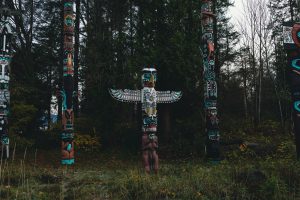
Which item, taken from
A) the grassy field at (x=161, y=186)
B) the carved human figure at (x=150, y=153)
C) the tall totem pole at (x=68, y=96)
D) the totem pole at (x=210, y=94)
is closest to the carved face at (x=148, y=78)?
the carved human figure at (x=150, y=153)

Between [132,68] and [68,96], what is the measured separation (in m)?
3.92

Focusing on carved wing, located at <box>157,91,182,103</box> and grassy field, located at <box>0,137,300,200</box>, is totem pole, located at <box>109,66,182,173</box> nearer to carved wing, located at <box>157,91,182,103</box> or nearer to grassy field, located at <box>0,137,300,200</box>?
carved wing, located at <box>157,91,182,103</box>

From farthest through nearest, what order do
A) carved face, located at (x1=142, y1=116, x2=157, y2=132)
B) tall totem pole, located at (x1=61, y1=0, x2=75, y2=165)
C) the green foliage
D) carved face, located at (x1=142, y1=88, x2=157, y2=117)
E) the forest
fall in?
the green foliage < the forest < tall totem pole, located at (x1=61, y1=0, x2=75, y2=165) < carved face, located at (x1=142, y1=88, x2=157, y2=117) < carved face, located at (x1=142, y1=116, x2=157, y2=132)

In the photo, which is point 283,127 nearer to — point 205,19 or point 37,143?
point 205,19

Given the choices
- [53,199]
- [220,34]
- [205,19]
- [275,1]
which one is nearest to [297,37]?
[205,19]

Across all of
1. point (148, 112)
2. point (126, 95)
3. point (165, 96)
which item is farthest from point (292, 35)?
point (126, 95)

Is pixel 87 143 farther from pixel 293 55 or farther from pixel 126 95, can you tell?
pixel 293 55

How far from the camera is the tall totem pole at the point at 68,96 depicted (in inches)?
459

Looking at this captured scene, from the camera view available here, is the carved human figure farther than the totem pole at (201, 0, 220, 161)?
No

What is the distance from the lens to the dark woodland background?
50.3 ft

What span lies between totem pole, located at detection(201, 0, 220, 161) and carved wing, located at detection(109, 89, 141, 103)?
3.24 metres

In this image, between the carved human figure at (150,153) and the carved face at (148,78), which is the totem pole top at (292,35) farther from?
the carved human figure at (150,153)

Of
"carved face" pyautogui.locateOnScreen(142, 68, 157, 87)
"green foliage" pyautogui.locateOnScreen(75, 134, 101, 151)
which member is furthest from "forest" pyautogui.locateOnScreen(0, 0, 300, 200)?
"carved face" pyautogui.locateOnScreen(142, 68, 157, 87)

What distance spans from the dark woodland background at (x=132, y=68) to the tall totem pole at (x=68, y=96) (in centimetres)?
345
